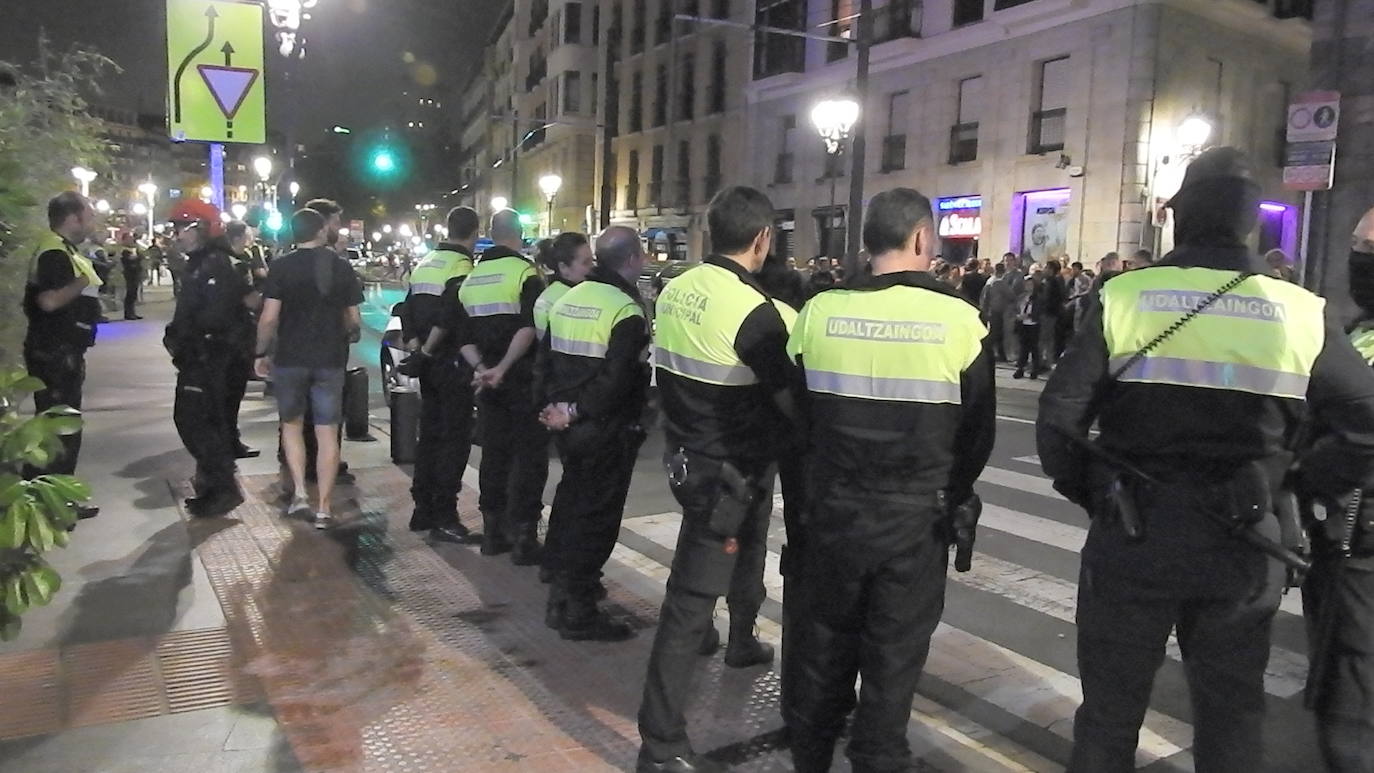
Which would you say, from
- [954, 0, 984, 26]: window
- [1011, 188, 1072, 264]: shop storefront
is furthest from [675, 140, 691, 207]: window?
[1011, 188, 1072, 264]: shop storefront

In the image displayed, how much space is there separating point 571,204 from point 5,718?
4823 cm

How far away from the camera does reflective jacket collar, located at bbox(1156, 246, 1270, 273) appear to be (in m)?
2.79

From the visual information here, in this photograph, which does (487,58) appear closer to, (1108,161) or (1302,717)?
(1108,161)

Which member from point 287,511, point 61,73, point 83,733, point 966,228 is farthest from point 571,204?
point 83,733

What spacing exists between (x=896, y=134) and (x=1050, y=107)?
202 inches

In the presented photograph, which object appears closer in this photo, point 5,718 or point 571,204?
point 5,718

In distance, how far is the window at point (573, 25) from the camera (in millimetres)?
50062

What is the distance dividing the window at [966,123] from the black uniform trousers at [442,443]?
20687 mm

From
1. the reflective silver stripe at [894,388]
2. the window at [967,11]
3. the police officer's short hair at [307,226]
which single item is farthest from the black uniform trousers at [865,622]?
the window at [967,11]

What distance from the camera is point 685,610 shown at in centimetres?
358

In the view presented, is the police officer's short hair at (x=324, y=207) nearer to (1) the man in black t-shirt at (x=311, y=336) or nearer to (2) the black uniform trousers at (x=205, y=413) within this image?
(1) the man in black t-shirt at (x=311, y=336)

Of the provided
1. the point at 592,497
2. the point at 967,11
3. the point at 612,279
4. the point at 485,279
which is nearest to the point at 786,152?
the point at 967,11

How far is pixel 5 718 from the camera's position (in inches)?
156

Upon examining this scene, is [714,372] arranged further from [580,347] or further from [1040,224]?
[1040,224]
